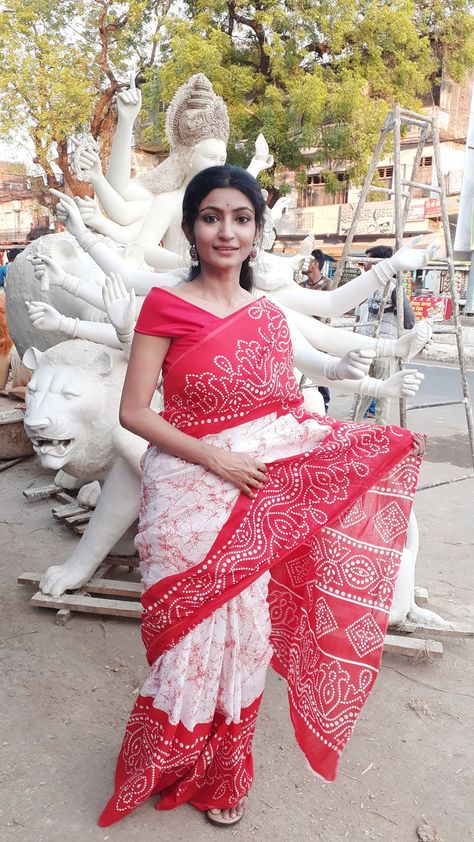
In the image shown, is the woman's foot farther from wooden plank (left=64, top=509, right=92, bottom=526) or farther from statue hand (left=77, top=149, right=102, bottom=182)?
statue hand (left=77, top=149, right=102, bottom=182)

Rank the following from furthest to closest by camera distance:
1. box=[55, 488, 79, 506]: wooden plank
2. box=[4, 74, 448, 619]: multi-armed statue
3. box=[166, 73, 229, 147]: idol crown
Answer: box=[55, 488, 79, 506]: wooden plank, box=[166, 73, 229, 147]: idol crown, box=[4, 74, 448, 619]: multi-armed statue

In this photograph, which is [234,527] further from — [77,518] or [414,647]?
[77,518]

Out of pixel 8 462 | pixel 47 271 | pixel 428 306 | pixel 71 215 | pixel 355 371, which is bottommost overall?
pixel 428 306

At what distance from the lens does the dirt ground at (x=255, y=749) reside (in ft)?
5.78


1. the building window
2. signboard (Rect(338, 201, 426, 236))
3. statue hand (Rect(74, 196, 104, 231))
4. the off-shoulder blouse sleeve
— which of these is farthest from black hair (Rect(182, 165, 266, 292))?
the building window

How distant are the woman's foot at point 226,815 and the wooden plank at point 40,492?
2.62 m

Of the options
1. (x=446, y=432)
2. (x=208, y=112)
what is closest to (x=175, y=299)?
(x=208, y=112)

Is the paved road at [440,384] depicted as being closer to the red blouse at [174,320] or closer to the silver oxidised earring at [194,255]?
the silver oxidised earring at [194,255]

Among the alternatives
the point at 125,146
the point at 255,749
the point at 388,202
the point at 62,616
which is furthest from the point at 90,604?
the point at 388,202

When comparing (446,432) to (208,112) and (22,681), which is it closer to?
(208,112)

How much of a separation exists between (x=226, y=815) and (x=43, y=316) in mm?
1859

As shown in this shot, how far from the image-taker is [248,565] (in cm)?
161

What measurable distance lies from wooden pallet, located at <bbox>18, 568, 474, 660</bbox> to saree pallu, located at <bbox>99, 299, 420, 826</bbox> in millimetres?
892

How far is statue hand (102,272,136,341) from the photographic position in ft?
7.17
